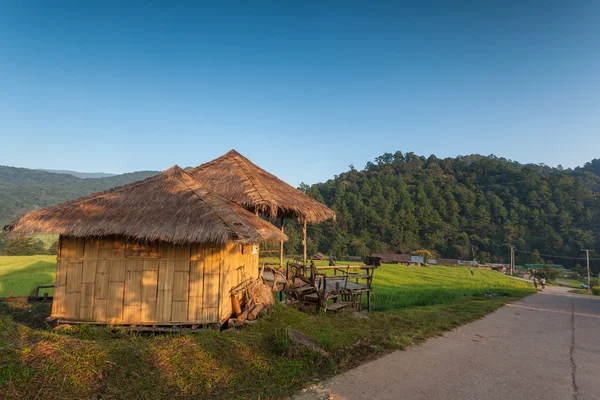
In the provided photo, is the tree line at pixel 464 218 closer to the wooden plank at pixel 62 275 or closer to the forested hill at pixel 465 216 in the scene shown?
the forested hill at pixel 465 216

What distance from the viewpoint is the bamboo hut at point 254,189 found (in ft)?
31.2

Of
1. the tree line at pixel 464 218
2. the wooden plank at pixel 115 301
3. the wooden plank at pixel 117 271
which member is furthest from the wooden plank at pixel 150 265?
the tree line at pixel 464 218

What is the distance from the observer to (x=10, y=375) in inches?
157

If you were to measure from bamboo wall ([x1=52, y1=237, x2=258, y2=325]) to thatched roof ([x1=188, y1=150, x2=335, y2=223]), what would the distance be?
2574mm

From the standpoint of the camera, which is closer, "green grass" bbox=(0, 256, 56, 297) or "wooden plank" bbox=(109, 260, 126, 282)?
"wooden plank" bbox=(109, 260, 126, 282)

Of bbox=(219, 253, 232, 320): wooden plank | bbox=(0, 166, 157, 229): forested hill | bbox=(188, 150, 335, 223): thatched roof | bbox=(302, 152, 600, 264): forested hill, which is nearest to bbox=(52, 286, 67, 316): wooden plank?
bbox=(219, 253, 232, 320): wooden plank

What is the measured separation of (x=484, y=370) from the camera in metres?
5.77

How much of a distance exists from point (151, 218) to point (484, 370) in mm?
7392

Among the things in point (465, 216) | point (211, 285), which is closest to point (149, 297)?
point (211, 285)

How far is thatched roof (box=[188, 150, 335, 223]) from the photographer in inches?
375

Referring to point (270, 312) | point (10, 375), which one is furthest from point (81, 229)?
point (270, 312)

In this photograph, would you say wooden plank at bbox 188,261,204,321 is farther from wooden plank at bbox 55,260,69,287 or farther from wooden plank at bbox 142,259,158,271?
wooden plank at bbox 55,260,69,287

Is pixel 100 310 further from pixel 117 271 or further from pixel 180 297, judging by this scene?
pixel 180 297

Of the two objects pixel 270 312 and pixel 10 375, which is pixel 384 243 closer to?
pixel 270 312
